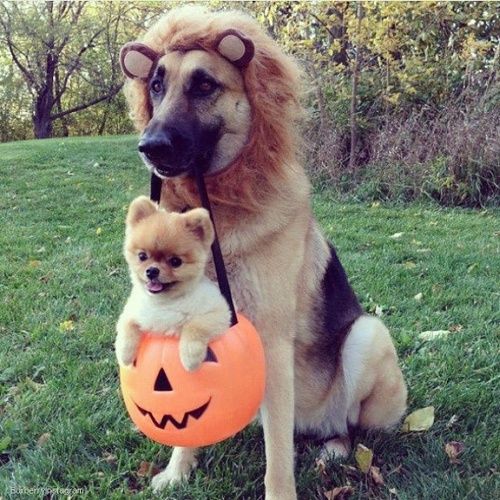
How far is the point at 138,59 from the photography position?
2.51 meters

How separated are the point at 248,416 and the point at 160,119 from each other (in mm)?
1215

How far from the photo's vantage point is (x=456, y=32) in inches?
409

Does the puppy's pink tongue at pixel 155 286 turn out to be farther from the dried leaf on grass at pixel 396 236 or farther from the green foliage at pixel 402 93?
the green foliage at pixel 402 93

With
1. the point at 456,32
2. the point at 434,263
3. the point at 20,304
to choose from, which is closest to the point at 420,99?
the point at 456,32

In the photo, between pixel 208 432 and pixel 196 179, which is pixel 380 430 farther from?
pixel 196 179

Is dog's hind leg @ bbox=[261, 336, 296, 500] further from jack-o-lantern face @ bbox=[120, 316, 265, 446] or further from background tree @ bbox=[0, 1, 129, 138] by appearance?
background tree @ bbox=[0, 1, 129, 138]

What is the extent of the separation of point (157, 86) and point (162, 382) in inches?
48.3

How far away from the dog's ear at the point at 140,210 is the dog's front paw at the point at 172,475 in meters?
1.20

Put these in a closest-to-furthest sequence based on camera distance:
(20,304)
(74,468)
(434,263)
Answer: (74,468), (20,304), (434,263)

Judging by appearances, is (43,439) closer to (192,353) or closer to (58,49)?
(192,353)

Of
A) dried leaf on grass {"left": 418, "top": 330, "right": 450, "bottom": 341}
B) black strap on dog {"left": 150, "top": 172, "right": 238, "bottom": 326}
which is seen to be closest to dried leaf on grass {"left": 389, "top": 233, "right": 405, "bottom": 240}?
dried leaf on grass {"left": 418, "top": 330, "right": 450, "bottom": 341}

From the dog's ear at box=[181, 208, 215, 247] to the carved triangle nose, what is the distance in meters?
0.50

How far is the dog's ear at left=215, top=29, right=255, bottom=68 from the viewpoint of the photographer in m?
2.35

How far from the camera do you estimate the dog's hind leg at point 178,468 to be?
2.67 m
